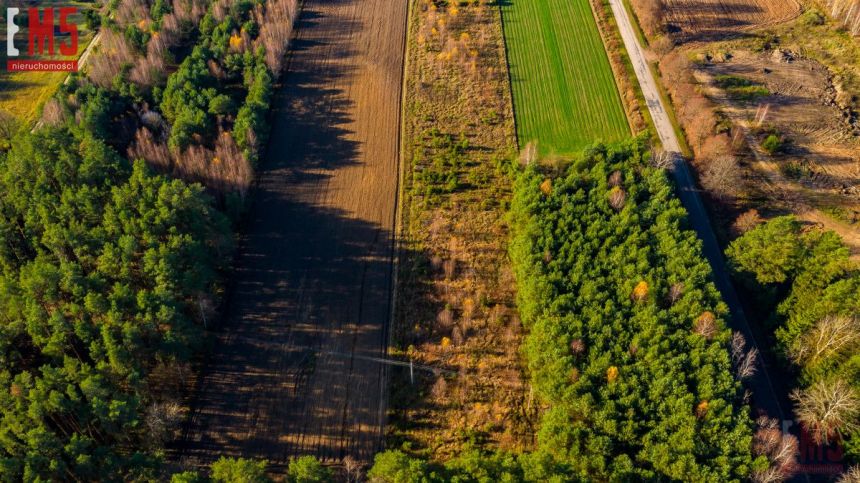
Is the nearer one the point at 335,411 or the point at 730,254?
the point at 335,411

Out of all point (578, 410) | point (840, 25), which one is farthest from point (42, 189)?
point (840, 25)

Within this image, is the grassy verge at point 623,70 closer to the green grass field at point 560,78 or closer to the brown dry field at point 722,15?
the green grass field at point 560,78

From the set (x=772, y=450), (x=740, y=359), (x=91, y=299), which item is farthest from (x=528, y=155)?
(x=91, y=299)

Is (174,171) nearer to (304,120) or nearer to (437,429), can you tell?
(304,120)

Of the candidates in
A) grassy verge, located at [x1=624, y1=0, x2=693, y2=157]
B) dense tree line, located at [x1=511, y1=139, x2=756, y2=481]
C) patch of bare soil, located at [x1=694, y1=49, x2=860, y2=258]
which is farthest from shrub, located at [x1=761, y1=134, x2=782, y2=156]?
dense tree line, located at [x1=511, y1=139, x2=756, y2=481]

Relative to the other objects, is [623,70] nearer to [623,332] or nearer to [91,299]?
[623,332]

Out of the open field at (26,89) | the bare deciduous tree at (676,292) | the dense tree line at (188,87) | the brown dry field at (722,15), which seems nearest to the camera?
the bare deciduous tree at (676,292)

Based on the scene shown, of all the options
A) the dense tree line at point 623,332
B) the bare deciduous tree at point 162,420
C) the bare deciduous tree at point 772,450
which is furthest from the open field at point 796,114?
the bare deciduous tree at point 162,420
